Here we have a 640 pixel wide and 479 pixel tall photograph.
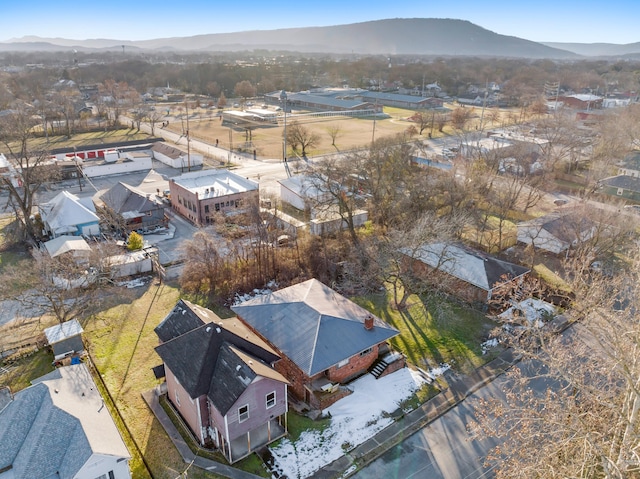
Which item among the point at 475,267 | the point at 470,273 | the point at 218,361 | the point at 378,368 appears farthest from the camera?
the point at 475,267

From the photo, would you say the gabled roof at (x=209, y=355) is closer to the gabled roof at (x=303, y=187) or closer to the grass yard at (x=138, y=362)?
the grass yard at (x=138, y=362)

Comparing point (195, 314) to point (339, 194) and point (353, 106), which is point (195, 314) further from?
point (353, 106)

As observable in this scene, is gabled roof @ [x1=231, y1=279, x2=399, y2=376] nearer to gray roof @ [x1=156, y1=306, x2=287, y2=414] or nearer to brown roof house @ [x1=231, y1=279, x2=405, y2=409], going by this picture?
brown roof house @ [x1=231, y1=279, x2=405, y2=409]

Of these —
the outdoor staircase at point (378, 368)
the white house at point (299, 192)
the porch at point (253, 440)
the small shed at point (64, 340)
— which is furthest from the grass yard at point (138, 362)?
the white house at point (299, 192)

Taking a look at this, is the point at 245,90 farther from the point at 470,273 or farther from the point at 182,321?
the point at 182,321

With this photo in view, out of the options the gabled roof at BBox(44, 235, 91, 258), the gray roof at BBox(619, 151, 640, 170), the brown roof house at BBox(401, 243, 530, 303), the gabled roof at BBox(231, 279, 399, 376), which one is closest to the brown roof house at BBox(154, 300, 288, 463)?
the gabled roof at BBox(231, 279, 399, 376)

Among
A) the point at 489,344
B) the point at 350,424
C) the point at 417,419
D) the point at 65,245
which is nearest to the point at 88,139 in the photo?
the point at 65,245
